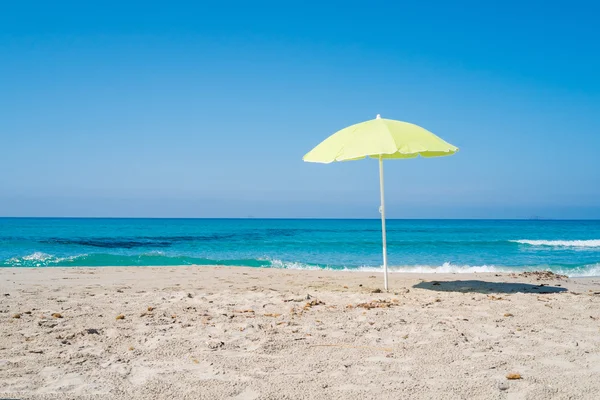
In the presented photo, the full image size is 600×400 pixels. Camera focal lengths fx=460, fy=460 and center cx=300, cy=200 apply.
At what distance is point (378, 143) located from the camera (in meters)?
6.25

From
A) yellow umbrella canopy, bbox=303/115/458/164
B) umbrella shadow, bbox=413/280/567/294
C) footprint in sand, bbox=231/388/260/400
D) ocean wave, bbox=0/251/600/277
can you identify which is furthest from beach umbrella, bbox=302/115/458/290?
ocean wave, bbox=0/251/600/277

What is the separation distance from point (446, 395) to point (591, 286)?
767 centimetres

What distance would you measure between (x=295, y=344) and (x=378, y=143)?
315 cm

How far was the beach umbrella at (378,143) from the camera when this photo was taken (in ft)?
20.3

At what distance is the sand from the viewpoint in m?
3.13

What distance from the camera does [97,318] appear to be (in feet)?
16.5

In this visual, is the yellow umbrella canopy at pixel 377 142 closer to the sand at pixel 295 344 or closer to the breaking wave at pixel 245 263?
the sand at pixel 295 344

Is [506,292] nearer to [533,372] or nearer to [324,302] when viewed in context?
[324,302]

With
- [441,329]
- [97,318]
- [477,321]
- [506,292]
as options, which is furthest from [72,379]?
[506,292]

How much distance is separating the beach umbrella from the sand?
163cm

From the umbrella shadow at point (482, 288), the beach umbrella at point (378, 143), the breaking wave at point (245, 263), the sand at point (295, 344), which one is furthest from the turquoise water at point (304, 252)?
the sand at point (295, 344)

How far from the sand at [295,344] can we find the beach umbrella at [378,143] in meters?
1.63

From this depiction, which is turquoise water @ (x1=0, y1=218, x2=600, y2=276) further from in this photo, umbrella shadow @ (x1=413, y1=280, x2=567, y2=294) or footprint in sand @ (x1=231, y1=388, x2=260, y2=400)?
footprint in sand @ (x1=231, y1=388, x2=260, y2=400)

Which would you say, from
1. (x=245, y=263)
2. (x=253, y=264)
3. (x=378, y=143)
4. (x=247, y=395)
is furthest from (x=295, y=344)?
(x=245, y=263)
